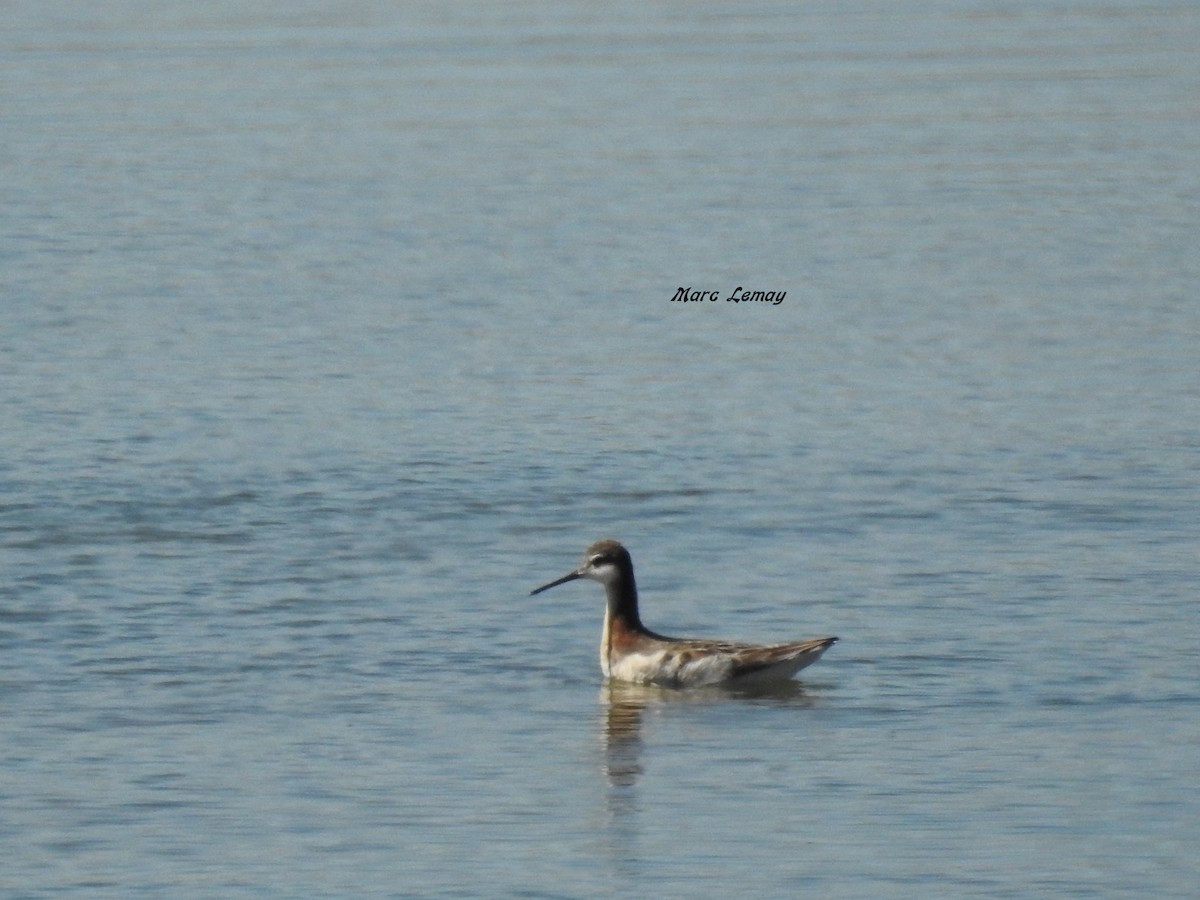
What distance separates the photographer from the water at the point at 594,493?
428 inches

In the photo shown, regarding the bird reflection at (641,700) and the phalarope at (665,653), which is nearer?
the bird reflection at (641,700)

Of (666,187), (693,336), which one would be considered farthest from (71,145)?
(693,336)

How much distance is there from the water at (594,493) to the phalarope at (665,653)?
0.17 metres

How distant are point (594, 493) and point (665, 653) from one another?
12.3ft

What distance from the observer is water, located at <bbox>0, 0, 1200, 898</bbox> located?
1088cm

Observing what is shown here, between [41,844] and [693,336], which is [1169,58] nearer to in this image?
[693,336]

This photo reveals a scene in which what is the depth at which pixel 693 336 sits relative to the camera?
2250 centimetres
